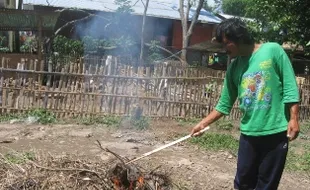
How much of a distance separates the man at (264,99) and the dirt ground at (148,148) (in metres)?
1.59

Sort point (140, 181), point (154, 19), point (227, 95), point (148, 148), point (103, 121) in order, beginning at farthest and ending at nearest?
1. point (154, 19)
2. point (103, 121)
3. point (148, 148)
4. point (140, 181)
5. point (227, 95)

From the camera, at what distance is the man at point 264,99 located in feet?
10.4

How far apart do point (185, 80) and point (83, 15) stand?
1234 centimetres

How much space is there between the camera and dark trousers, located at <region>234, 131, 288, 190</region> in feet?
10.7

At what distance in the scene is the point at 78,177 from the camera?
397 centimetres

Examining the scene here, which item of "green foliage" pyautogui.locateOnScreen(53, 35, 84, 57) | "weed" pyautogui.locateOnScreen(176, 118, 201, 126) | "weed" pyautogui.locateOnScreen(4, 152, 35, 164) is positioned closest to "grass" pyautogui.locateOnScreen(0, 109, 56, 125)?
"weed" pyautogui.locateOnScreen(176, 118, 201, 126)

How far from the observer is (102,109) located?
8.82 m

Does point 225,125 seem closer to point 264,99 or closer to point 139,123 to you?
point 139,123

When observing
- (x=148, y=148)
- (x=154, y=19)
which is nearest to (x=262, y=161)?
(x=148, y=148)

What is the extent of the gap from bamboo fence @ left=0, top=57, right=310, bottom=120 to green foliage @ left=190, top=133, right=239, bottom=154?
164cm

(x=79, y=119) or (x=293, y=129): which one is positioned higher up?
(x=293, y=129)

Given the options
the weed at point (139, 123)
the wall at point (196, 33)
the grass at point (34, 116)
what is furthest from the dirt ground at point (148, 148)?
the wall at point (196, 33)

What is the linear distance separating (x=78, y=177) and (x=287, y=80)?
205cm

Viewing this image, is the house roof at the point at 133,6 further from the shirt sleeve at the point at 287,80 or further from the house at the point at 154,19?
the shirt sleeve at the point at 287,80
